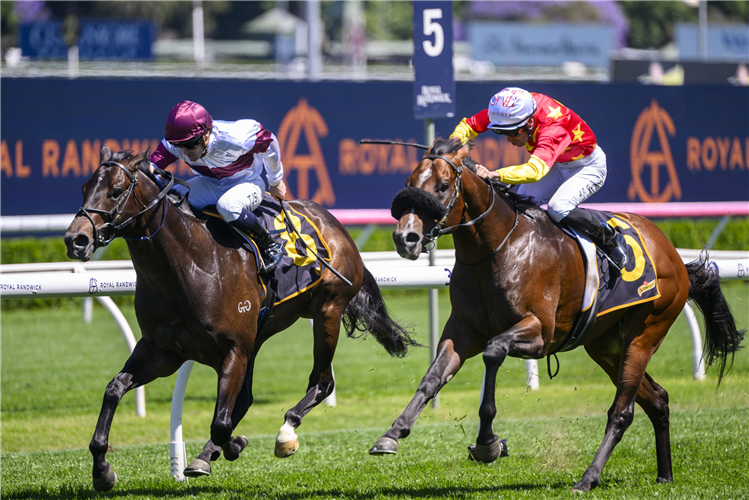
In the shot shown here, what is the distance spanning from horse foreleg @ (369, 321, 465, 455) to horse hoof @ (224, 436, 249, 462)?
2.99 ft

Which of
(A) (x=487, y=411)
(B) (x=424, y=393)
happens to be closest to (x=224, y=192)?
(B) (x=424, y=393)

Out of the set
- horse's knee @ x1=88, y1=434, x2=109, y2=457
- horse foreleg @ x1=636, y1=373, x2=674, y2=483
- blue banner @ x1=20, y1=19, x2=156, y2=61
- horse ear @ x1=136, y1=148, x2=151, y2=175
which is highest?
blue banner @ x1=20, y1=19, x2=156, y2=61

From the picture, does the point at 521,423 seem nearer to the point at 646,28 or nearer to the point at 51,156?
the point at 51,156

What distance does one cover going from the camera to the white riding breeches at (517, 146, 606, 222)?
4410 mm

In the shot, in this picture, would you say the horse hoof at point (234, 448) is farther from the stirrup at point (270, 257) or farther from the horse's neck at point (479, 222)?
the horse's neck at point (479, 222)

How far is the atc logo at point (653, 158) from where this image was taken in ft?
43.9

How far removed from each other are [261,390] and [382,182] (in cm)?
541

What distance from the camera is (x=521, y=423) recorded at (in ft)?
20.6

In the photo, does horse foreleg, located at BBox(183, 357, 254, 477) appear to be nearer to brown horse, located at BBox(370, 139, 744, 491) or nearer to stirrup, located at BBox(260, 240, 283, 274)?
stirrup, located at BBox(260, 240, 283, 274)

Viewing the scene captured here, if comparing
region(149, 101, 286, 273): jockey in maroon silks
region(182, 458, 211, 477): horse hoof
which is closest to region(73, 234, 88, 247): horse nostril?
region(149, 101, 286, 273): jockey in maroon silks

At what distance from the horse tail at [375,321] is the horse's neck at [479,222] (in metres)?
1.21

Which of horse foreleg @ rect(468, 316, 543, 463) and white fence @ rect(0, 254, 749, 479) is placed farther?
white fence @ rect(0, 254, 749, 479)

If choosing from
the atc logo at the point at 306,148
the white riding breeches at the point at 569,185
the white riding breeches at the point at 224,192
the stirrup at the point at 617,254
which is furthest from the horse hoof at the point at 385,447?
the atc logo at the point at 306,148

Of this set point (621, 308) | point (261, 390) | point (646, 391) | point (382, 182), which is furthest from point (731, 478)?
point (382, 182)
